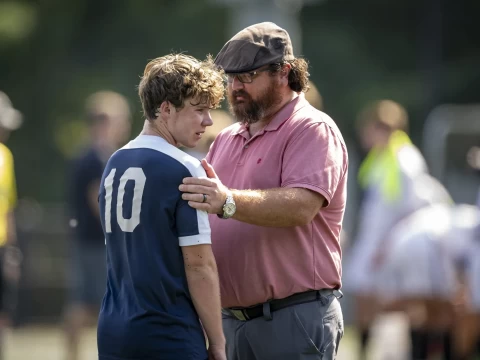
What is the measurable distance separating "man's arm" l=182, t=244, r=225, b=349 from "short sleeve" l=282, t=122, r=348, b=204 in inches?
23.6

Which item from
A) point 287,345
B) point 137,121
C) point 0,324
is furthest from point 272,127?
point 137,121

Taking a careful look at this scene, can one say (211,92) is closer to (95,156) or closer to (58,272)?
(95,156)

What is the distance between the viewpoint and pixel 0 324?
28.4 feet

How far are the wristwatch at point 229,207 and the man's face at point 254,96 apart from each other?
0.60 m

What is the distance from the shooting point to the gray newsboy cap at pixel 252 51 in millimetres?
4570

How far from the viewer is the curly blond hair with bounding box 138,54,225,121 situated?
4102mm

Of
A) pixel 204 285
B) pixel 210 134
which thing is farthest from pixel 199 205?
pixel 210 134

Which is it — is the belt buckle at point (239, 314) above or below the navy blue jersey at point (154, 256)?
below

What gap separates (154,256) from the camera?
3.98 meters

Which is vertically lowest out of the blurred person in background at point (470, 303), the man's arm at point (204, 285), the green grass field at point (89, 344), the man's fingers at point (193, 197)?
the green grass field at point (89, 344)

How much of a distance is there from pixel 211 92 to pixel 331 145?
2.19 feet

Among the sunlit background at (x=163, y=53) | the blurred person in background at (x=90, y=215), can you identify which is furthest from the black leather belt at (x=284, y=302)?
the sunlit background at (x=163, y=53)

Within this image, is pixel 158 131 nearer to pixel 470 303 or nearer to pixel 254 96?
pixel 254 96

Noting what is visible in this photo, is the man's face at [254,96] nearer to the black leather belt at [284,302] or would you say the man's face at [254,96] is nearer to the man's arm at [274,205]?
the man's arm at [274,205]
